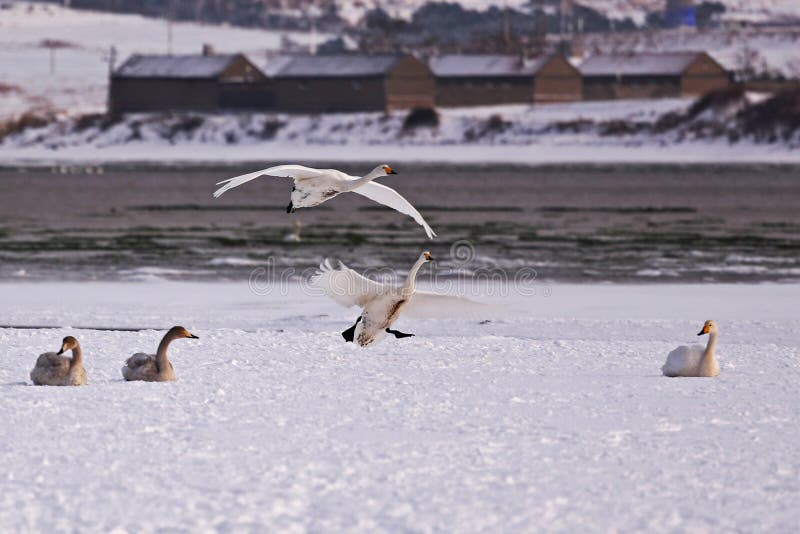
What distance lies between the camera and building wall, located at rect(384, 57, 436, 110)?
97188 millimetres

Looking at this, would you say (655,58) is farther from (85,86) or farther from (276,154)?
(85,86)

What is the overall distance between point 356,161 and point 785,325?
2157 inches

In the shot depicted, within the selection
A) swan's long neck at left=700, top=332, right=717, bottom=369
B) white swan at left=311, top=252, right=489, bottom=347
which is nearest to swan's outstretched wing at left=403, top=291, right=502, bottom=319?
white swan at left=311, top=252, right=489, bottom=347

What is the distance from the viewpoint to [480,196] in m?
46.6

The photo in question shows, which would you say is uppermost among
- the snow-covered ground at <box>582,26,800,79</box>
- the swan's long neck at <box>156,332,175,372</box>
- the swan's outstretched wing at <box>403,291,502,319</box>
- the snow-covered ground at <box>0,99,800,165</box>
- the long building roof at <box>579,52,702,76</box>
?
the snow-covered ground at <box>582,26,800,79</box>

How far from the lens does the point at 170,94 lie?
100m

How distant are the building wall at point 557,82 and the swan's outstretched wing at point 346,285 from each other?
88646mm

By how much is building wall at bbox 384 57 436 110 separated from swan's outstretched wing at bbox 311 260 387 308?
272 ft

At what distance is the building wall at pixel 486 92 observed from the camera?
101438 mm

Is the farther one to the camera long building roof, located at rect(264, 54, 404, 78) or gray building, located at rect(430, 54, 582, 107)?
gray building, located at rect(430, 54, 582, 107)

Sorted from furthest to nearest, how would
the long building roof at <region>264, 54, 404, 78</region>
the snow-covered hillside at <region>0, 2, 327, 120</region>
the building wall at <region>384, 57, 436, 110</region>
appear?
the snow-covered hillside at <region>0, 2, 327, 120</region> → the long building roof at <region>264, 54, 404, 78</region> → the building wall at <region>384, 57, 436, 110</region>

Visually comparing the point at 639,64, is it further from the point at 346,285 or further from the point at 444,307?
the point at 444,307

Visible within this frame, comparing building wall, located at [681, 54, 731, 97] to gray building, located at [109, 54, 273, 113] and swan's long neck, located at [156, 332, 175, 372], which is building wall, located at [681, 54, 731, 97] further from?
swan's long neck, located at [156, 332, 175, 372]

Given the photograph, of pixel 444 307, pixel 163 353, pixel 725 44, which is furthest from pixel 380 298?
pixel 725 44
